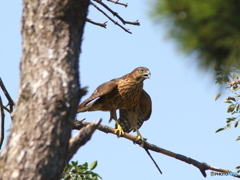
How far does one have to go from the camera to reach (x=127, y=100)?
308 inches

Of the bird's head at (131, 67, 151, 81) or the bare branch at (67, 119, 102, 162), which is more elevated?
the bird's head at (131, 67, 151, 81)

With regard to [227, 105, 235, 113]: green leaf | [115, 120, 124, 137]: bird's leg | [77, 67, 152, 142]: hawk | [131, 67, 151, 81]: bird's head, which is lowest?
[227, 105, 235, 113]: green leaf

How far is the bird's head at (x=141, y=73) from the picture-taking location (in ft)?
26.3

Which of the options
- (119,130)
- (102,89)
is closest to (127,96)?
(102,89)

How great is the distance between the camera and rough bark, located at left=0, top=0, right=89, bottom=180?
315cm

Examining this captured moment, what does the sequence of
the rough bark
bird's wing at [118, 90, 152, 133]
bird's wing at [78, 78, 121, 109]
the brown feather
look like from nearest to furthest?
the rough bark, bird's wing at [78, 78, 121, 109], the brown feather, bird's wing at [118, 90, 152, 133]

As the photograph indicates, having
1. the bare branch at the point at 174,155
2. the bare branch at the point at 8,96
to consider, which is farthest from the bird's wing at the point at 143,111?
the bare branch at the point at 8,96

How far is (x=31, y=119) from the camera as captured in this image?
3.20m

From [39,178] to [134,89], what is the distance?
4.86 meters

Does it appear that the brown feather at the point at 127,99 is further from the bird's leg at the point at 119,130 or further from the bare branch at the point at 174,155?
the bare branch at the point at 174,155

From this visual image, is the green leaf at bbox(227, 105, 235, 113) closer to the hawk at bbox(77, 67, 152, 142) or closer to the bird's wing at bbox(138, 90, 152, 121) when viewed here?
the hawk at bbox(77, 67, 152, 142)

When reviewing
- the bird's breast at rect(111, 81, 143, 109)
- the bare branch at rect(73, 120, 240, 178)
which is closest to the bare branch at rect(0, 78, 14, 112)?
the bare branch at rect(73, 120, 240, 178)

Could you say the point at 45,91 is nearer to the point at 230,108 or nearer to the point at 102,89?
the point at 230,108

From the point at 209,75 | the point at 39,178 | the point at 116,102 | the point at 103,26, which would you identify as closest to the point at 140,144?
the point at 103,26
